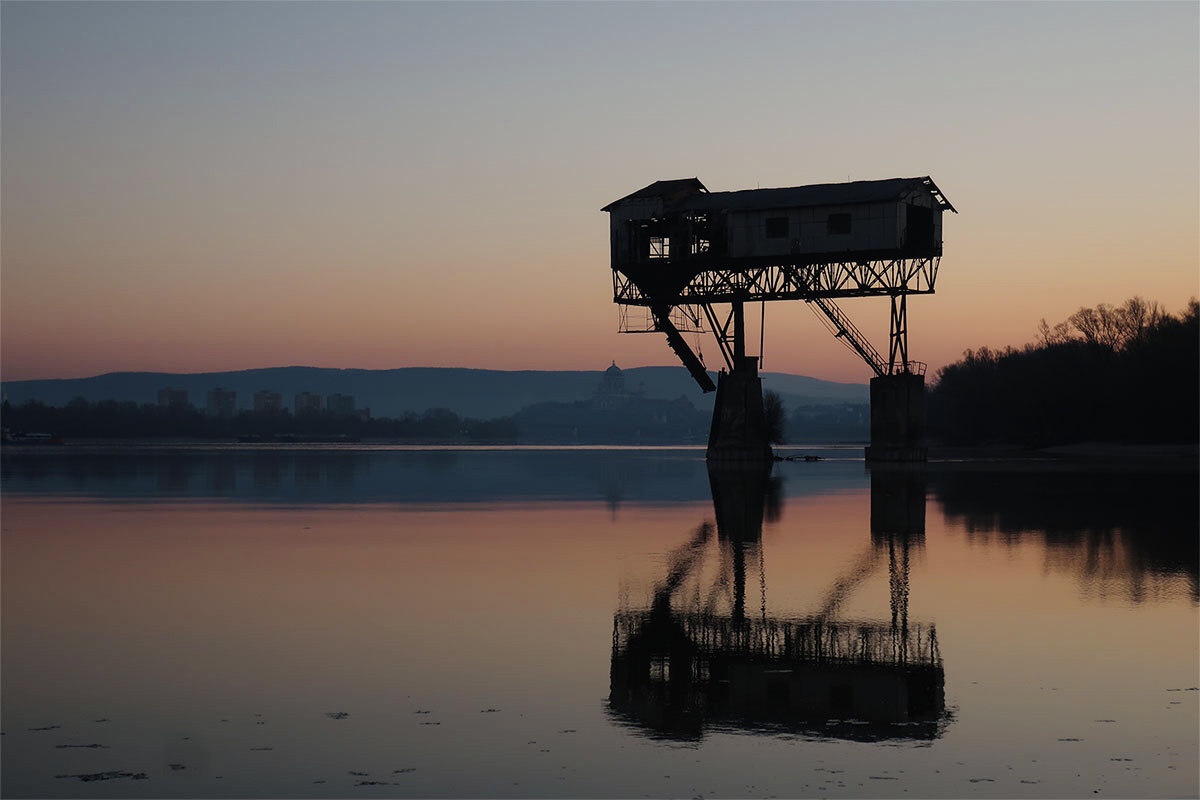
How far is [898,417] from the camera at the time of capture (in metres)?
64.3

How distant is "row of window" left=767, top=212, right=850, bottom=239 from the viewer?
61.9 meters

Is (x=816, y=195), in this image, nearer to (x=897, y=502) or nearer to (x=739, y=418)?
(x=739, y=418)

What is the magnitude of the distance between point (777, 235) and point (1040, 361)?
79.5 metres

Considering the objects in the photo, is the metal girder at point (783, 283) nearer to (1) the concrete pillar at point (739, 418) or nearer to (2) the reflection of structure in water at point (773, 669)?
(1) the concrete pillar at point (739, 418)

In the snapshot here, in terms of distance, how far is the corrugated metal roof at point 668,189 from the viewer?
67125 millimetres

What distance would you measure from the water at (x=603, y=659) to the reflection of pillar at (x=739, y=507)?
0.78 feet

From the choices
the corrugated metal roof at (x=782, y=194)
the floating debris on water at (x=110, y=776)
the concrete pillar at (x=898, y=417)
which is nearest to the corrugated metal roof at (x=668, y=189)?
the corrugated metal roof at (x=782, y=194)

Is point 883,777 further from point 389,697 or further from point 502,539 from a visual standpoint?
point 502,539

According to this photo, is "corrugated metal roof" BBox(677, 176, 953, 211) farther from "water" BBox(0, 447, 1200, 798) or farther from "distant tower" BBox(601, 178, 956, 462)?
"water" BBox(0, 447, 1200, 798)

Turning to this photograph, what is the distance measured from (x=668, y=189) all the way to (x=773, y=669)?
181 feet

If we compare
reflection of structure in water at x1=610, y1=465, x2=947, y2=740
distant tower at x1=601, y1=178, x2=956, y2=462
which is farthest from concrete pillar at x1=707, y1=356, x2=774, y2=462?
reflection of structure in water at x1=610, y1=465, x2=947, y2=740

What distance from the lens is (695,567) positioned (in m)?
23.2

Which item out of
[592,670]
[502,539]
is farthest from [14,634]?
[502,539]

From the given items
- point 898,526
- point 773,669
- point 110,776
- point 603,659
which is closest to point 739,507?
point 898,526
